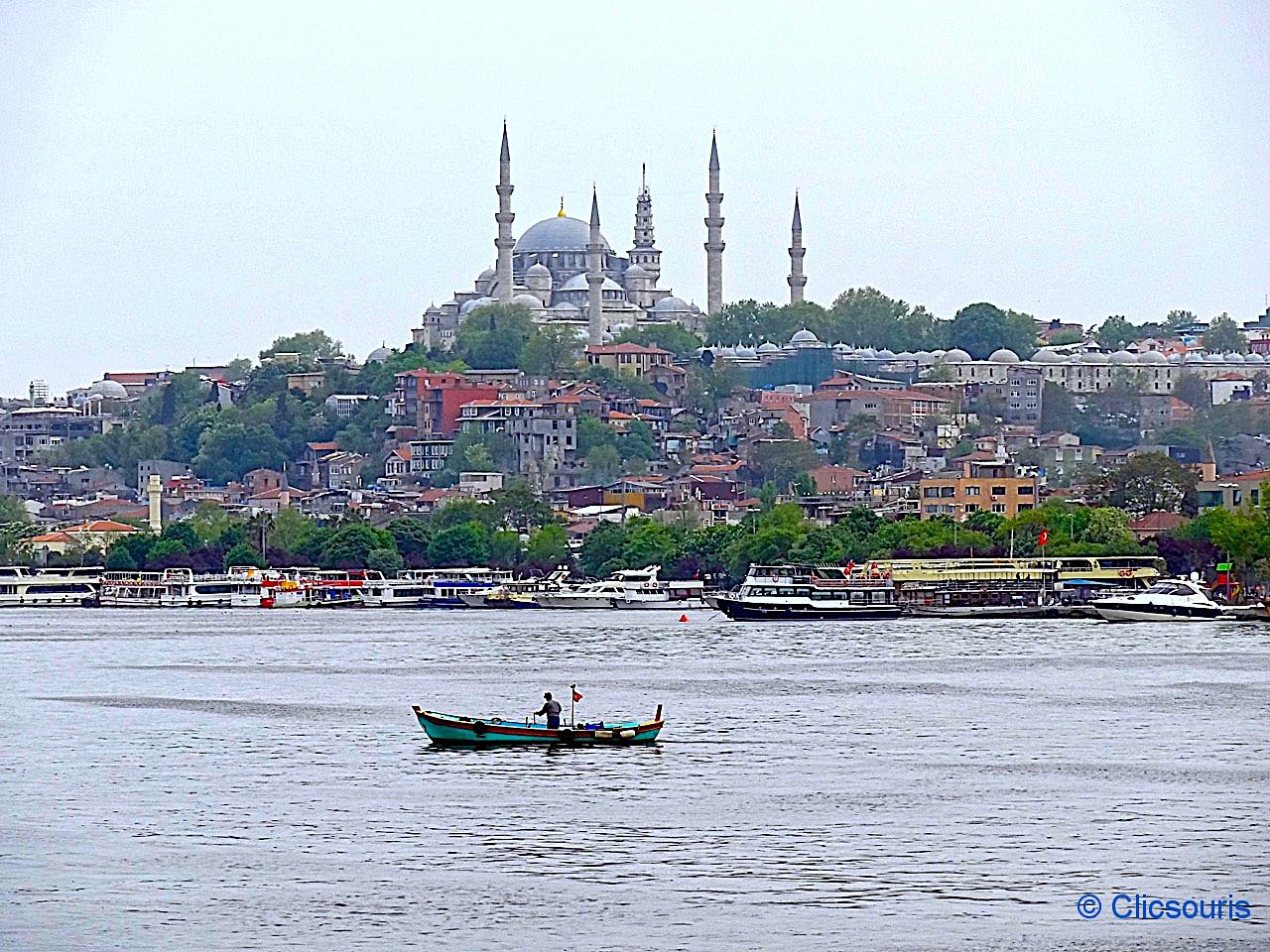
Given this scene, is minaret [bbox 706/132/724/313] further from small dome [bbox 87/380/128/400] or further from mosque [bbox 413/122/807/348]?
small dome [bbox 87/380/128/400]

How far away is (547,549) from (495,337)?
3466cm

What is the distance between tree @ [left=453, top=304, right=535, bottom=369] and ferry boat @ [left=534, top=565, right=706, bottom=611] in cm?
3950

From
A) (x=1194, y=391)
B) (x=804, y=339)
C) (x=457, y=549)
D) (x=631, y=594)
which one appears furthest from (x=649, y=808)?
(x=1194, y=391)

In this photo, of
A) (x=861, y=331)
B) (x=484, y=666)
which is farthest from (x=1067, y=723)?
(x=861, y=331)

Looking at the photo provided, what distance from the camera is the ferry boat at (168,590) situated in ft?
230

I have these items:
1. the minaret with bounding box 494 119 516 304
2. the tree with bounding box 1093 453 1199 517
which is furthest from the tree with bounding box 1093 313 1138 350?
the tree with bounding box 1093 453 1199 517

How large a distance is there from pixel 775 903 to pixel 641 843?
250cm

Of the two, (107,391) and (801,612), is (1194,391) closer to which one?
(107,391)

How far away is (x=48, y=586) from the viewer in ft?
245

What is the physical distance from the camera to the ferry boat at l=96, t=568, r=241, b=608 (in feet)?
230

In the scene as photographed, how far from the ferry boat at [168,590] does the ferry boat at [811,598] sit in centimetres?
1335

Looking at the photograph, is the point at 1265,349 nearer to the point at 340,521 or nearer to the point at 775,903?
the point at 340,521

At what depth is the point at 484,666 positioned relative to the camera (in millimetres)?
42375

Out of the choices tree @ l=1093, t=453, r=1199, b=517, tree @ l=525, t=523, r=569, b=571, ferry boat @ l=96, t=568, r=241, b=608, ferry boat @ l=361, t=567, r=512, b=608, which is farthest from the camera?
tree @ l=525, t=523, r=569, b=571
